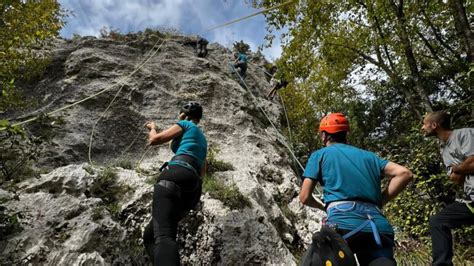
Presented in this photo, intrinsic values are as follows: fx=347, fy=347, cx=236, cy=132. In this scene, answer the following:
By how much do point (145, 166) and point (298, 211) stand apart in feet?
9.44

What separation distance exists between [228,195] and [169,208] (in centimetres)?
201

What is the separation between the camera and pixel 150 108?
27.0 feet

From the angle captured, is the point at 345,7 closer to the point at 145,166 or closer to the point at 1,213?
the point at 145,166

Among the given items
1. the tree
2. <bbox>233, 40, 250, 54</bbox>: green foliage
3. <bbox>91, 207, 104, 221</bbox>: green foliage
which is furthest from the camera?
<bbox>233, 40, 250, 54</bbox>: green foliage

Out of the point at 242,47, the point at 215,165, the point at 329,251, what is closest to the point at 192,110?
the point at 329,251

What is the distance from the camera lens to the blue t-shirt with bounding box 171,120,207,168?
11.3ft

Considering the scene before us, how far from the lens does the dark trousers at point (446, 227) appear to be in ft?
10.7

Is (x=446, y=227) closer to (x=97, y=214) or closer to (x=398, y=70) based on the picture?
(x=97, y=214)

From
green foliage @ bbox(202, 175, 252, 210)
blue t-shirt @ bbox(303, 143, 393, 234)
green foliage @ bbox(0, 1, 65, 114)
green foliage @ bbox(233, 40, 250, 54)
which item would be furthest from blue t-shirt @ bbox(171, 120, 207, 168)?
green foliage @ bbox(233, 40, 250, 54)

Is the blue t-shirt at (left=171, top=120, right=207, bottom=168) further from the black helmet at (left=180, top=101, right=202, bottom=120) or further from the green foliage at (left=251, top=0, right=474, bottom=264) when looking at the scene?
the green foliage at (left=251, top=0, right=474, bottom=264)

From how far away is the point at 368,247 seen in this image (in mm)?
2236

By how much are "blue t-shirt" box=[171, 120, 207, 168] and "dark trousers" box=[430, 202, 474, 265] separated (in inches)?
94.0

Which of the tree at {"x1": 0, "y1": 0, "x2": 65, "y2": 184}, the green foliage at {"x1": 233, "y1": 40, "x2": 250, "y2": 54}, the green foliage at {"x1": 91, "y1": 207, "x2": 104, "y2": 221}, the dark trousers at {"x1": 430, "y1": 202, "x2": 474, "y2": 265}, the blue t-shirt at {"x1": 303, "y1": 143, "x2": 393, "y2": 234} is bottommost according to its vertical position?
the dark trousers at {"x1": 430, "y1": 202, "x2": 474, "y2": 265}

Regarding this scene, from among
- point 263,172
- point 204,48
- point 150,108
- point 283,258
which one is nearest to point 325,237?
point 283,258
